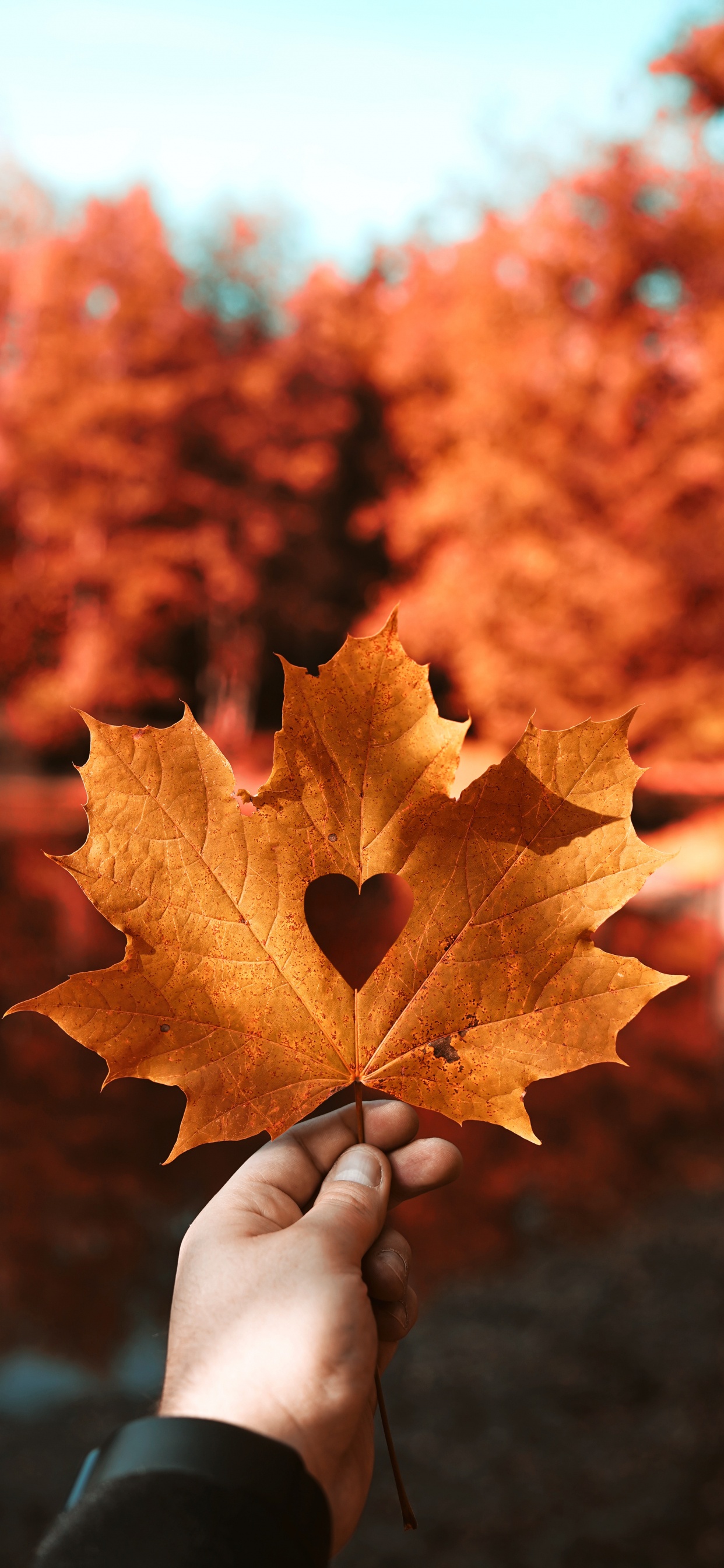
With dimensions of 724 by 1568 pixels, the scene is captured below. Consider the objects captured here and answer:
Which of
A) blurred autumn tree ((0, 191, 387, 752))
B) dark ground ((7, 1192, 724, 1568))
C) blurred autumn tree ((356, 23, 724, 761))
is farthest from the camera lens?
blurred autumn tree ((0, 191, 387, 752))

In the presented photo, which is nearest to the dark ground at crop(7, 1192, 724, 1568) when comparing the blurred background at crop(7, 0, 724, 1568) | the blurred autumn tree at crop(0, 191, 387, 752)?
the blurred background at crop(7, 0, 724, 1568)

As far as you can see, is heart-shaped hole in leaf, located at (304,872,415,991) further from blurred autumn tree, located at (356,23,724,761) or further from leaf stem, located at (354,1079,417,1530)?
blurred autumn tree, located at (356,23,724,761)

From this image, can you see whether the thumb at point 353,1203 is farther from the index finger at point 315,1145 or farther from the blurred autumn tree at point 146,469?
the blurred autumn tree at point 146,469

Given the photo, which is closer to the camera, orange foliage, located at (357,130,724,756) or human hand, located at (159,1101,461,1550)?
human hand, located at (159,1101,461,1550)

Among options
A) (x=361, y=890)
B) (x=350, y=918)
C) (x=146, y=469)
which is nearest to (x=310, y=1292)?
(x=361, y=890)

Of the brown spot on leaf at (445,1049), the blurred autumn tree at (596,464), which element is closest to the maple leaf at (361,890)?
the brown spot on leaf at (445,1049)

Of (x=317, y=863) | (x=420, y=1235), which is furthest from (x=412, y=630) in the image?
(x=317, y=863)

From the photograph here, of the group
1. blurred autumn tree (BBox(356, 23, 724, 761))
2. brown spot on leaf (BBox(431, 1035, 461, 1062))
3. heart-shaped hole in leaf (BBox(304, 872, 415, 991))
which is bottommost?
heart-shaped hole in leaf (BBox(304, 872, 415, 991))
